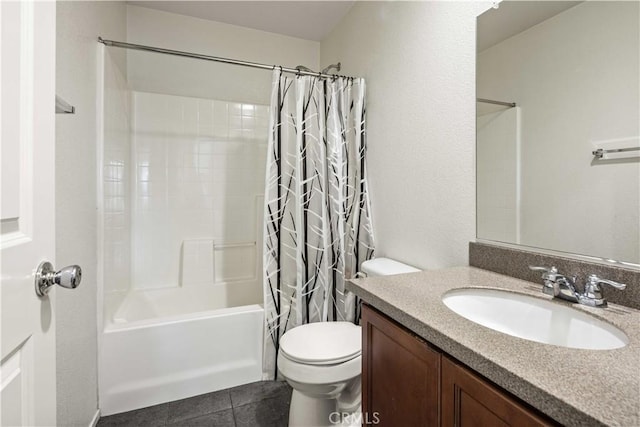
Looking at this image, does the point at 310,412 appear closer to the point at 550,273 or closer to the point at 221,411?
the point at 221,411

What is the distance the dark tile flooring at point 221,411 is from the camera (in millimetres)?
1473

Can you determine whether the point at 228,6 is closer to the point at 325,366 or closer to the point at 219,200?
the point at 219,200

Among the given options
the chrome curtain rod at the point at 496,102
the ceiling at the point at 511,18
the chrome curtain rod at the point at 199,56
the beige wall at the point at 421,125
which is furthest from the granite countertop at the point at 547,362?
the chrome curtain rod at the point at 199,56

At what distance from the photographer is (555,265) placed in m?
0.90

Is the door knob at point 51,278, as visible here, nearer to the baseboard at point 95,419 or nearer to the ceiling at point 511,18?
the baseboard at point 95,419

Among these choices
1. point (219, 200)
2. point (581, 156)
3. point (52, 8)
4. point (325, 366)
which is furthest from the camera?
point (219, 200)

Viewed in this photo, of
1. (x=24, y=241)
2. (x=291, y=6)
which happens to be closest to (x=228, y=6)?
(x=291, y=6)

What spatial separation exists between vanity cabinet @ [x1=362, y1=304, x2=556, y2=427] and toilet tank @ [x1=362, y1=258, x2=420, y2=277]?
55 centimetres

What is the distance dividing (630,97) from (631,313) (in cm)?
55

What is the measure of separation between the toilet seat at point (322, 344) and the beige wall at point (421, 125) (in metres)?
0.49

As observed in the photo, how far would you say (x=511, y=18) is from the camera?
A: 1.05 meters

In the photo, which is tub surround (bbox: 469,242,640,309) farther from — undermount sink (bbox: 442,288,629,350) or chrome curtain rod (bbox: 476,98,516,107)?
chrome curtain rod (bbox: 476,98,516,107)

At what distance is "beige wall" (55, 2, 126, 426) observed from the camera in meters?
1.12

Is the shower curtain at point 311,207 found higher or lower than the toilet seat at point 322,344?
higher
